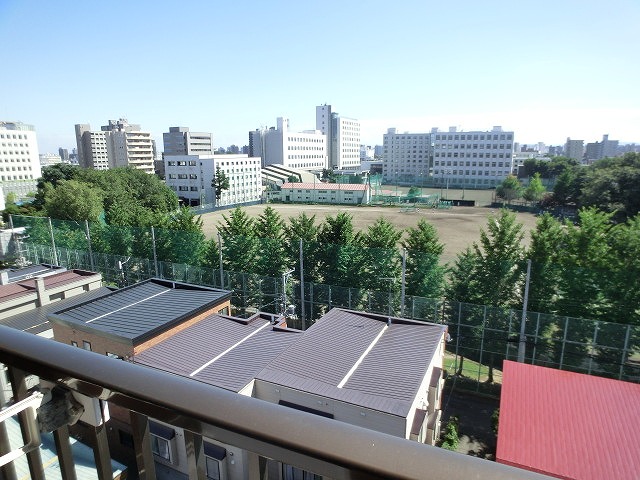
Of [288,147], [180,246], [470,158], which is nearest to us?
[180,246]

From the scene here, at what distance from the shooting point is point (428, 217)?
1067 inches

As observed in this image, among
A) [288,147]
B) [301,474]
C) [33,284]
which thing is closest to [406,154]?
[288,147]

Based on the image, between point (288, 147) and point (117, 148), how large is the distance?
21.0 m

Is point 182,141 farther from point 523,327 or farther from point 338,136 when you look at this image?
point 523,327

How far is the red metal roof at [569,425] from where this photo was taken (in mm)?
3795

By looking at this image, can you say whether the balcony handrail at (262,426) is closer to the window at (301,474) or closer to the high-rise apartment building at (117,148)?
the window at (301,474)

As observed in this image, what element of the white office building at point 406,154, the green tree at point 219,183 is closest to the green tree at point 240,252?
the green tree at point 219,183

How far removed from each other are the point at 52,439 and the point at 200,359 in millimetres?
5169

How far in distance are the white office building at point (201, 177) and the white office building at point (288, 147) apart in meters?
17.6

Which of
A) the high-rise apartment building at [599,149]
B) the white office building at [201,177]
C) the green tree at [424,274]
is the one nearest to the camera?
the green tree at [424,274]

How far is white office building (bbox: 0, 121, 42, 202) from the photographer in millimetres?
42312

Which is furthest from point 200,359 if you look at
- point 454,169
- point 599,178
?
point 454,169

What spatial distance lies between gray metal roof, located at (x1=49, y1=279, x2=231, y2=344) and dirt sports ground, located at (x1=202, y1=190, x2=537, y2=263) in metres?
11.4

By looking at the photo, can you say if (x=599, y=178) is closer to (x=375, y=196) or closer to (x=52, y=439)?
(x=375, y=196)
